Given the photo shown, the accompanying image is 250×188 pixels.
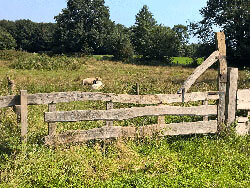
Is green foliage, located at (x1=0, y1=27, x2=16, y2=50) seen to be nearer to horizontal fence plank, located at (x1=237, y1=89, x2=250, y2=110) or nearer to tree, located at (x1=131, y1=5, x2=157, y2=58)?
tree, located at (x1=131, y1=5, x2=157, y2=58)

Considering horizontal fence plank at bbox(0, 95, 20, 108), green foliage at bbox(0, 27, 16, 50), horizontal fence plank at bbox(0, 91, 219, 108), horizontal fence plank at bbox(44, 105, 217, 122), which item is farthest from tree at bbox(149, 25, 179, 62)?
horizontal fence plank at bbox(0, 95, 20, 108)

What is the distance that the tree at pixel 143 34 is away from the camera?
48.3 m

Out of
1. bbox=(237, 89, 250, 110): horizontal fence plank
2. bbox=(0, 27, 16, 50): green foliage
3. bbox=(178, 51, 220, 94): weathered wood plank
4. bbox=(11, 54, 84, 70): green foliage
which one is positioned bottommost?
bbox=(237, 89, 250, 110): horizontal fence plank

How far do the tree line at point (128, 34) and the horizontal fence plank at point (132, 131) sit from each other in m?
31.9

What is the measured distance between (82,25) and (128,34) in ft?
36.3

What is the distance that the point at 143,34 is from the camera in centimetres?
5556

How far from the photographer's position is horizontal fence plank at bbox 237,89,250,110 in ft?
26.2

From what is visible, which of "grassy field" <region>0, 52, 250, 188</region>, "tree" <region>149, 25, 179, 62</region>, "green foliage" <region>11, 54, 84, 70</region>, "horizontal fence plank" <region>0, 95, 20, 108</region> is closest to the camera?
"grassy field" <region>0, 52, 250, 188</region>

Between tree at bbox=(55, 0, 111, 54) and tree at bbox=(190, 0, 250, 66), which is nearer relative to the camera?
tree at bbox=(190, 0, 250, 66)

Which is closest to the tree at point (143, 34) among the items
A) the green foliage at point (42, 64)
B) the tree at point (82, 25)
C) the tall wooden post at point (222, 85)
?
the tree at point (82, 25)

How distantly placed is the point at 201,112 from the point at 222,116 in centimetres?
73

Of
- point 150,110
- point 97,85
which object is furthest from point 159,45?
point 150,110

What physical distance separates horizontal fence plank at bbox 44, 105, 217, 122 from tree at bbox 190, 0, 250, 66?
105ft

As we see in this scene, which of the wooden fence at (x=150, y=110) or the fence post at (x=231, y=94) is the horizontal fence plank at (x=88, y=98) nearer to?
the wooden fence at (x=150, y=110)
